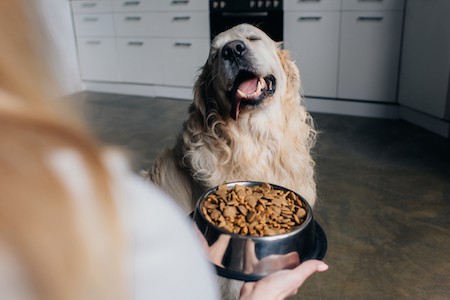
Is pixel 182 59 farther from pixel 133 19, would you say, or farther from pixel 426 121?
pixel 426 121

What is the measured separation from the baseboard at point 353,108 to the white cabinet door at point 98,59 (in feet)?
7.99

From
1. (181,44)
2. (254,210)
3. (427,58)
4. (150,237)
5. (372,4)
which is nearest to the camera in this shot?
(150,237)

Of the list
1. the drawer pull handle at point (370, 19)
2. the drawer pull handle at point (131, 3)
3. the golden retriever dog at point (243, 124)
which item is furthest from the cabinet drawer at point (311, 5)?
the golden retriever dog at point (243, 124)

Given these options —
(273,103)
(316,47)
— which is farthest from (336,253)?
(316,47)

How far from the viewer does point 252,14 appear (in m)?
4.24

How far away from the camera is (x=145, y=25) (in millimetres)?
5016

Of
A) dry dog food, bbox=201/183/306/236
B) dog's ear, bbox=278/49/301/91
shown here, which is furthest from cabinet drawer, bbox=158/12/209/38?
dry dog food, bbox=201/183/306/236

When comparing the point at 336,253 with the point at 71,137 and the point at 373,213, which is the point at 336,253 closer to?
the point at 373,213

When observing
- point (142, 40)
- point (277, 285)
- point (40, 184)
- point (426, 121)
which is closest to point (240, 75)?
point (277, 285)

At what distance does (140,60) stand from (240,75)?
3.60 metres

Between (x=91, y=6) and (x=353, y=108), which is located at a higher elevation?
(x=91, y=6)

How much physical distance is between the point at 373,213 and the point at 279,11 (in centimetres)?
235

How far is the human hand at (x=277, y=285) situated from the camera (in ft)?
3.04

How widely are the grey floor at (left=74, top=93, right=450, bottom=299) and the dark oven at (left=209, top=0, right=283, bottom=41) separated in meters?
0.94
